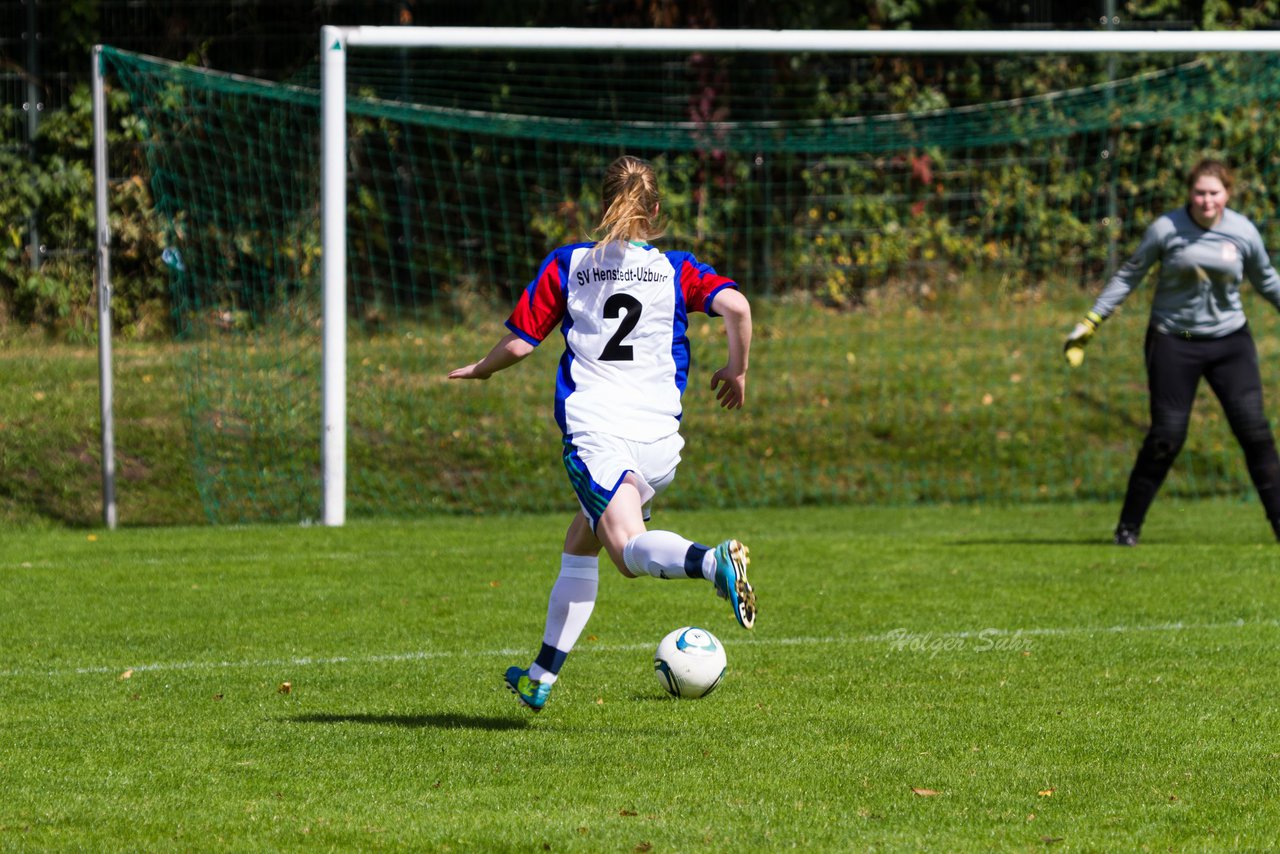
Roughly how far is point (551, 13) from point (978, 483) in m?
6.86

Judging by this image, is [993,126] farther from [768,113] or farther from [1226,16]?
[1226,16]

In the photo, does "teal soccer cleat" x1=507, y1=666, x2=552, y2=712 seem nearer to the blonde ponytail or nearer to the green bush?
the blonde ponytail

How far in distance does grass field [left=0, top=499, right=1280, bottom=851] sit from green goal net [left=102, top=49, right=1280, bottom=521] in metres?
2.80

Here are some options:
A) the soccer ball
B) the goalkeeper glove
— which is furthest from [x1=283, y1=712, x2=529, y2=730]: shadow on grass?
the goalkeeper glove

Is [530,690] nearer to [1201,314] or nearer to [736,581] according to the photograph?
[736,581]

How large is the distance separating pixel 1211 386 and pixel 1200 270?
0.62 metres

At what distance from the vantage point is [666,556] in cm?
489

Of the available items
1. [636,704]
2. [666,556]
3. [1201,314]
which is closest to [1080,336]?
[1201,314]

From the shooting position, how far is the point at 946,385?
1445 centimetres

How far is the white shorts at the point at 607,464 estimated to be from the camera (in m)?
5.14

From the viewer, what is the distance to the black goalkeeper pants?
9266 millimetres

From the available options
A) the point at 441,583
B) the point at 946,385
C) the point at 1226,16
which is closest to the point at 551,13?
the point at 946,385

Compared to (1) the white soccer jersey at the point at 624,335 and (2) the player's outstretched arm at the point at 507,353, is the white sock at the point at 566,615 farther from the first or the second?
(2) the player's outstretched arm at the point at 507,353

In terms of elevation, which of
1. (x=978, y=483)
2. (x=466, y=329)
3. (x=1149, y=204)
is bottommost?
(x=978, y=483)
